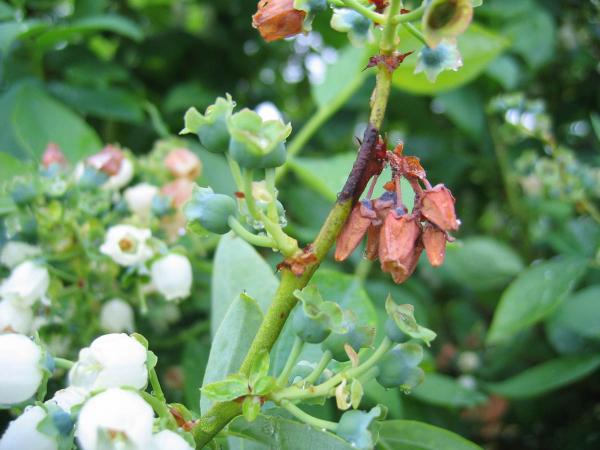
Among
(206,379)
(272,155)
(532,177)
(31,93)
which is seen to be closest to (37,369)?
(206,379)

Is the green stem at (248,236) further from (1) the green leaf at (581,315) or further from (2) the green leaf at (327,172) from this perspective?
(1) the green leaf at (581,315)

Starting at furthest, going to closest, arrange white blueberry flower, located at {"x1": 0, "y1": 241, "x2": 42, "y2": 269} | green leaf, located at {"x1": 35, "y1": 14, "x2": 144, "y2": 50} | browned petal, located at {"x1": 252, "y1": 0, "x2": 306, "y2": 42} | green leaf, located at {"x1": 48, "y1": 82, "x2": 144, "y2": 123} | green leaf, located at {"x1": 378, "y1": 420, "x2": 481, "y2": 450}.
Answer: green leaf, located at {"x1": 48, "y1": 82, "x2": 144, "y2": 123} < green leaf, located at {"x1": 35, "y1": 14, "x2": 144, "y2": 50} < white blueberry flower, located at {"x1": 0, "y1": 241, "x2": 42, "y2": 269} < green leaf, located at {"x1": 378, "y1": 420, "x2": 481, "y2": 450} < browned petal, located at {"x1": 252, "y1": 0, "x2": 306, "y2": 42}

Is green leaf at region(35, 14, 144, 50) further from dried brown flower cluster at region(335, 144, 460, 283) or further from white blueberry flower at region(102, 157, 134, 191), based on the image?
dried brown flower cluster at region(335, 144, 460, 283)

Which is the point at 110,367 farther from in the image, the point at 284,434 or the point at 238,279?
the point at 238,279

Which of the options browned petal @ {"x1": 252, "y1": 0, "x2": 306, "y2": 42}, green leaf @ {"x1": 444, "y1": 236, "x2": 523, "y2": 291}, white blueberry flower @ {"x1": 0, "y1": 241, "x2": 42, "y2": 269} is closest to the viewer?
browned petal @ {"x1": 252, "y1": 0, "x2": 306, "y2": 42}

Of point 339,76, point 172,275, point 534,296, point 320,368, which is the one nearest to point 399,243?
point 320,368

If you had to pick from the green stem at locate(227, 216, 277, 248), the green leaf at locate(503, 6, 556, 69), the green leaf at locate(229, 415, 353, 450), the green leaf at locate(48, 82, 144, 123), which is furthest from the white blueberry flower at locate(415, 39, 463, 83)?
the green leaf at locate(503, 6, 556, 69)

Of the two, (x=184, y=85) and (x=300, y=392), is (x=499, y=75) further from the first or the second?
(x=300, y=392)
